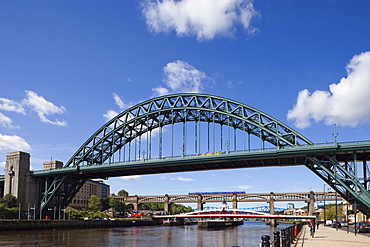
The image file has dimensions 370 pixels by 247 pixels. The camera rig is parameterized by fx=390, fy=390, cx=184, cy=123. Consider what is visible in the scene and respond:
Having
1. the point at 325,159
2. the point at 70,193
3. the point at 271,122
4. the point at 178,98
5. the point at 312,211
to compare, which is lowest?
the point at 312,211

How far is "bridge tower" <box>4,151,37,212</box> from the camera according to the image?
8088 cm

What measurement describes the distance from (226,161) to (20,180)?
44835 millimetres

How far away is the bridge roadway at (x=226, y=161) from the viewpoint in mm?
53969

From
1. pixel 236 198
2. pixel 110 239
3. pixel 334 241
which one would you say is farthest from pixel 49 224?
pixel 236 198

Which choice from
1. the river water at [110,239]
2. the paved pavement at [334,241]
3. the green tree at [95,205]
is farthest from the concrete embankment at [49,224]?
the paved pavement at [334,241]

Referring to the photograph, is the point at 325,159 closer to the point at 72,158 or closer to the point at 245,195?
the point at 72,158

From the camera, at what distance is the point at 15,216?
77000 millimetres

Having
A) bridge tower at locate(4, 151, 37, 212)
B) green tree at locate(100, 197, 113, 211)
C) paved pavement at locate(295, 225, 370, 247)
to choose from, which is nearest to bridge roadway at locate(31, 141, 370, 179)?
bridge tower at locate(4, 151, 37, 212)

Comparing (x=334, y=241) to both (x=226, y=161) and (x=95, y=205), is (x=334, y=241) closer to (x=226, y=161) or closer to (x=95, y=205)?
(x=226, y=161)

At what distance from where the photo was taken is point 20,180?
81688 millimetres

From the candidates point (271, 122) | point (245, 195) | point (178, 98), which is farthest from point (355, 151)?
point (245, 195)

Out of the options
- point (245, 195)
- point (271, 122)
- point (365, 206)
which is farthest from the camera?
point (245, 195)

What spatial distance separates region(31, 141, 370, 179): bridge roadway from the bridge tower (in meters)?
2.10

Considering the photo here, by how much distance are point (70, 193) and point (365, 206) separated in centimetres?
6018
